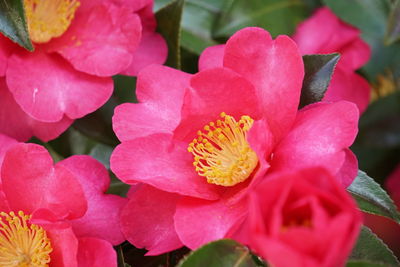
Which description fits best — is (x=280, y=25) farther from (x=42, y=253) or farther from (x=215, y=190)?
(x=42, y=253)

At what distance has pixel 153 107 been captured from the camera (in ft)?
2.46

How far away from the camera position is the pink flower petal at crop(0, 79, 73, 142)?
843 mm

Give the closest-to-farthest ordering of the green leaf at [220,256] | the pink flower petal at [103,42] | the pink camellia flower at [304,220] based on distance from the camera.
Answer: the pink camellia flower at [304,220] → the green leaf at [220,256] → the pink flower petal at [103,42]

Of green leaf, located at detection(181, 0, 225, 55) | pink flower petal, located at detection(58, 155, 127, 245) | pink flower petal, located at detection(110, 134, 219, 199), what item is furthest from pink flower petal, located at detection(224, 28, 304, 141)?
green leaf, located at detection(181, 0, 225, 55)

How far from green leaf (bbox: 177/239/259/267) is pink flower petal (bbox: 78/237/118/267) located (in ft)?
0.31

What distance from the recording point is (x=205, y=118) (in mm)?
721

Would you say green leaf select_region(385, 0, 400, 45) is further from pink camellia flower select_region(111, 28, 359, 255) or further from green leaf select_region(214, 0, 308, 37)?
pink camellia flower select_region(111, 28, 359, 255)

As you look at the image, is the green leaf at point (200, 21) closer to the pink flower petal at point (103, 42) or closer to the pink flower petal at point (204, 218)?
the pink flower petal at point (103, 42)

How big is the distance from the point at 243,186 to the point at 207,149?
63 mm

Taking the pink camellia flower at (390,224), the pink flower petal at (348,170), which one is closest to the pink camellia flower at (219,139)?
the pink flower petal at (348,170)

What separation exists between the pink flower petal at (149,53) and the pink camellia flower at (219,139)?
155mm

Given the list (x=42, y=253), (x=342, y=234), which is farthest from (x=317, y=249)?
(x=42, y=253)

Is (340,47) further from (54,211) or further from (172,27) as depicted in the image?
(54,211)

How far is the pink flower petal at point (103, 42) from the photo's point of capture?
33.1 inches
